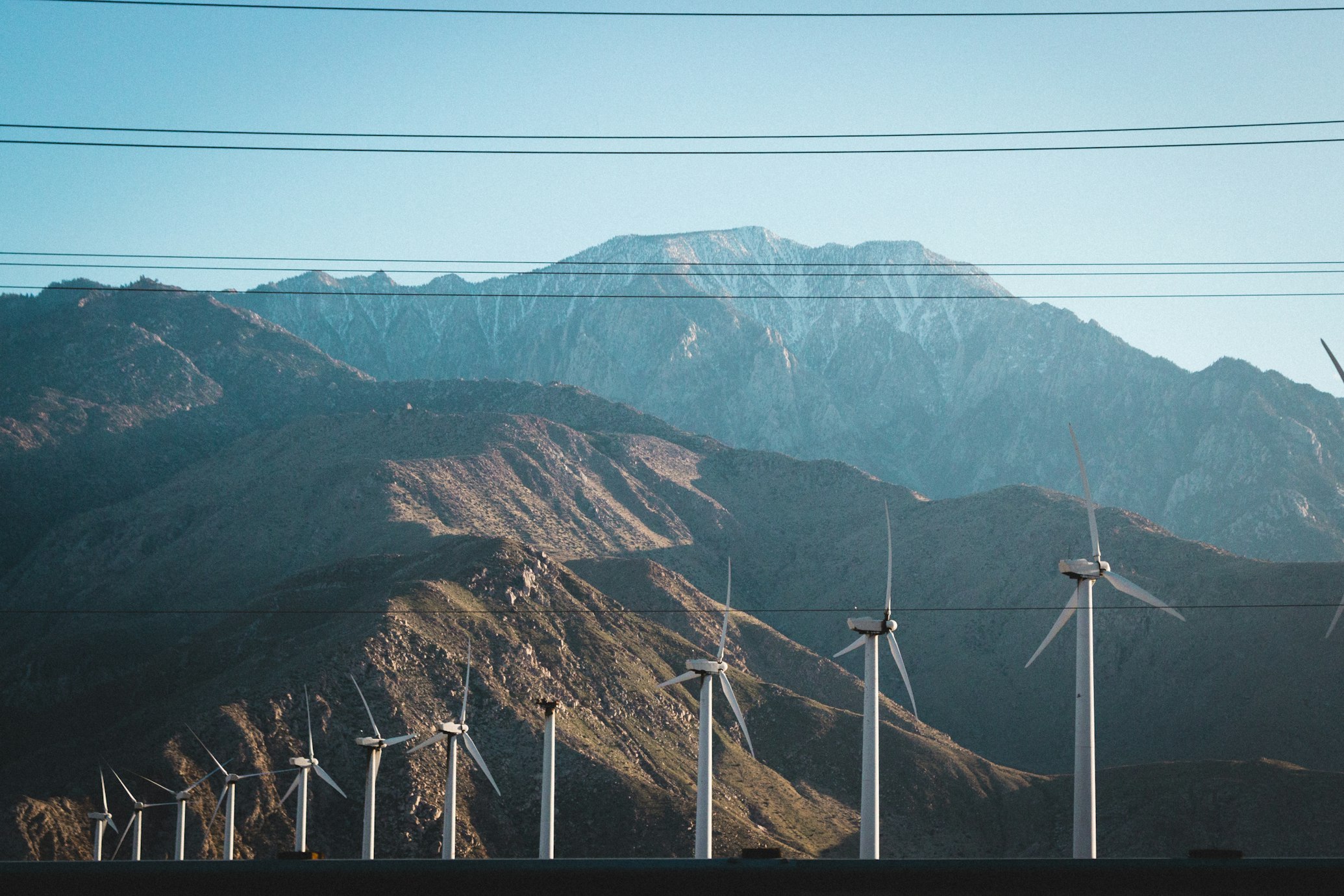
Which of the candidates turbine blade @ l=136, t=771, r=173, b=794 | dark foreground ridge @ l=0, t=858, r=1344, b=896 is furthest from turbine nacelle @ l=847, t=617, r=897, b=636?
turbine blade @ l=136, t=771, r=173, b=794

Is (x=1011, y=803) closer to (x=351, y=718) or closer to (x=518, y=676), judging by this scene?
(x=518, y=676)

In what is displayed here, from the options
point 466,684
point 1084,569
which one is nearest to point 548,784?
point 466,684

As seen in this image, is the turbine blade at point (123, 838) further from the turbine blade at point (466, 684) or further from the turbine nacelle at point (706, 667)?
the turbine nacelle at point (706, 667)

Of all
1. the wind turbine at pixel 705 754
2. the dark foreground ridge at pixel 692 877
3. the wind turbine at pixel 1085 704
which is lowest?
the wind turbine at pixel 705 754

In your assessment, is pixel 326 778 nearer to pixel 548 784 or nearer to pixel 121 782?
pixel 548 784

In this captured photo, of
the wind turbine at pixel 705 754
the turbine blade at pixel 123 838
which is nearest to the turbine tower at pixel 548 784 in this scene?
the wind turbine at pixel 705 754

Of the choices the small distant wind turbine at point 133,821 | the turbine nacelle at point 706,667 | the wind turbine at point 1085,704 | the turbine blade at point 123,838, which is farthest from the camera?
the turbine blade at point 123,838
